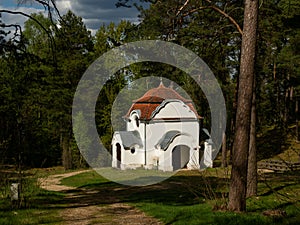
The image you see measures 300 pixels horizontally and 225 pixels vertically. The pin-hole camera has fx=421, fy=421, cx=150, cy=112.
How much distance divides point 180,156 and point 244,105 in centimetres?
1894

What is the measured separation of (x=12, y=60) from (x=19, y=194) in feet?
11.1

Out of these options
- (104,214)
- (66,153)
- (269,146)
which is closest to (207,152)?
→ (269,146)

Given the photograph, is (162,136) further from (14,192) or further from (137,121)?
(14,192)

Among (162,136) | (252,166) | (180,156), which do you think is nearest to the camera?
(252,166)

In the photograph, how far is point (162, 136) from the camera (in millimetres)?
26562

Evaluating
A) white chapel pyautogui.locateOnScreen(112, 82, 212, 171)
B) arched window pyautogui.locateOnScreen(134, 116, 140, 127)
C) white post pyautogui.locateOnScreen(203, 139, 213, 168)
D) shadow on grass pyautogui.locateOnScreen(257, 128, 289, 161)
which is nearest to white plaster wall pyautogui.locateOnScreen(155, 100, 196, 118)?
white chapel pyautogui.locateOnScreen(112, 82, 212, 171)

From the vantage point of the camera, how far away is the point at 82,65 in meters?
33.2

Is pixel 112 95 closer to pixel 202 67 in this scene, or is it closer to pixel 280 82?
pixel 202 67

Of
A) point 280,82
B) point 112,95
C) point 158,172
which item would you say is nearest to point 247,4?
point 158,172

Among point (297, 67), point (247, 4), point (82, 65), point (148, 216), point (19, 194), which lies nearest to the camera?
point (247, 4)

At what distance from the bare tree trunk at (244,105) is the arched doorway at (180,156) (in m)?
18.0

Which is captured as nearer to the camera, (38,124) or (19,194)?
(19,194)

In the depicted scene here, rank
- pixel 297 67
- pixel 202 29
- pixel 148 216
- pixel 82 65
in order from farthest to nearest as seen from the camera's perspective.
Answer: pixel 82 65
pixel 297 67
pixel 202 29
pixel 148 216

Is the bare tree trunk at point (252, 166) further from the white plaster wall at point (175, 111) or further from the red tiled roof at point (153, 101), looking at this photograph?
the red tiled roof at point (153, 101)
